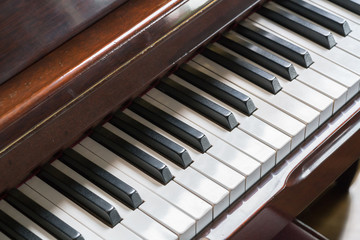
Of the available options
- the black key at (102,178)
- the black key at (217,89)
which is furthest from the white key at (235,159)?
the black key at (102,178)

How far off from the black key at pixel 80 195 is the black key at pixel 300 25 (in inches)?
32.2

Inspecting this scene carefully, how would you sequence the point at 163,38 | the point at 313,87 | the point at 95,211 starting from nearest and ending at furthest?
the point at 95,211
the point at 163,38
the point at 313,87

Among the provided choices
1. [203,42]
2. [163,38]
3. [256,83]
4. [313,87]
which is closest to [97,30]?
[163,38]

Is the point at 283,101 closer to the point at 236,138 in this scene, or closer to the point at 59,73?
the point at 236,138

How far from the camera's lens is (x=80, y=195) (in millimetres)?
1858

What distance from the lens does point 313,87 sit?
83.1 inches

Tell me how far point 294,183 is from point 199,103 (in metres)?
0.32

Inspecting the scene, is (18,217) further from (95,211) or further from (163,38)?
(163,38)

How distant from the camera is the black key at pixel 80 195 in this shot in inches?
71.3

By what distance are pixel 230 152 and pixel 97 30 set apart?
1.45 feet

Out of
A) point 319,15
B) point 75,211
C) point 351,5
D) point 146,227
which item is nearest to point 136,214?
point 146,227

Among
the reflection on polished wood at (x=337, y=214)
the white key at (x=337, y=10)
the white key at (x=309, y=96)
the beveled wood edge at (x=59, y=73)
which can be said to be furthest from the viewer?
the reflection on polished wood at (x=337, y=214)

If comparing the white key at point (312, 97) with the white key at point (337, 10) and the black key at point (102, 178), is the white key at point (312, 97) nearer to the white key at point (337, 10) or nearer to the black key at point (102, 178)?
the white key at point (337, 10)

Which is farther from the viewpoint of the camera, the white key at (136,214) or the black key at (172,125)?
the black key at (172,125)
